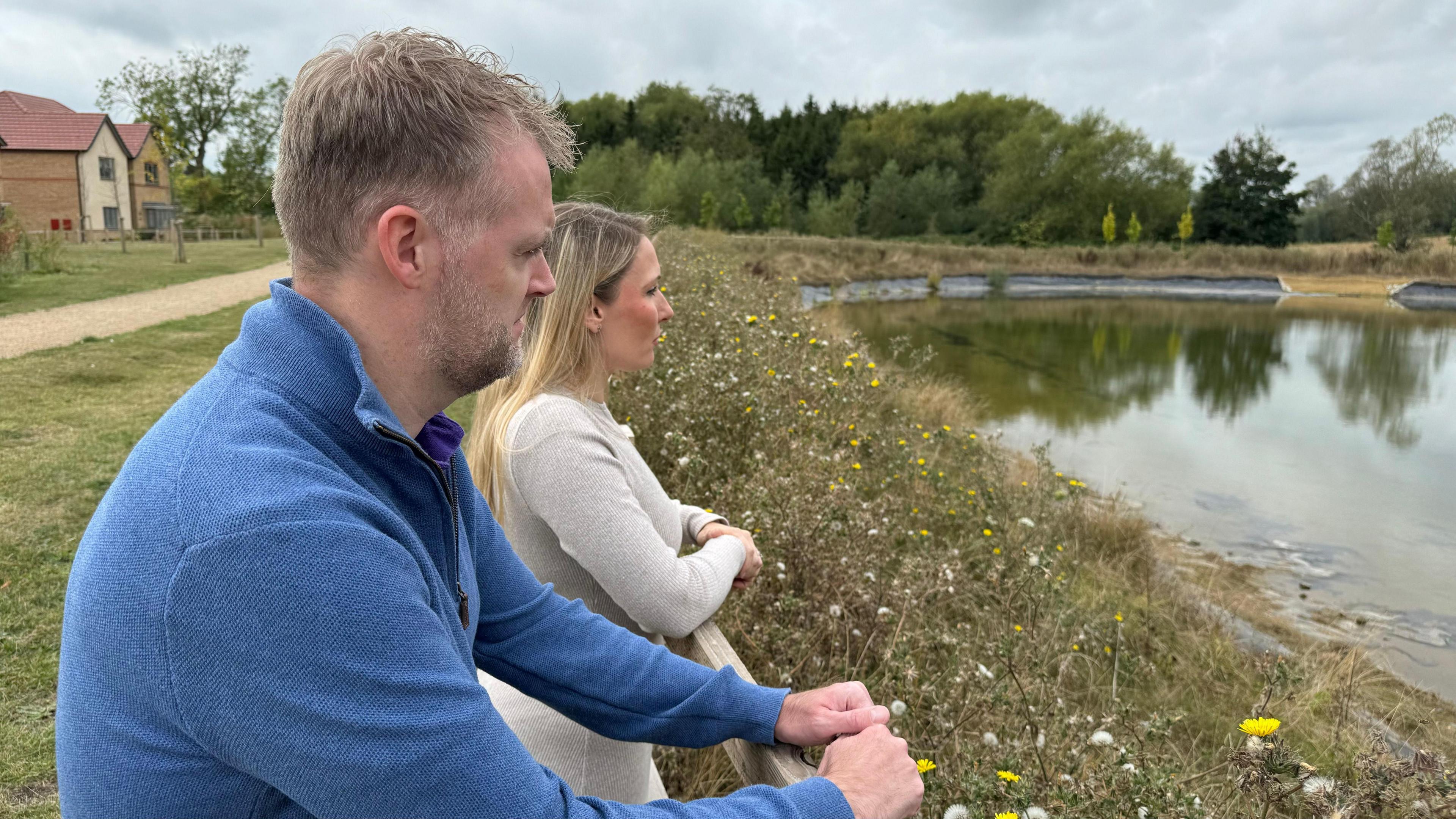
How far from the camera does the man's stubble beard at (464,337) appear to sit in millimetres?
1206

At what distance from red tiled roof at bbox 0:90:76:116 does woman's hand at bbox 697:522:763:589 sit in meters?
51.3

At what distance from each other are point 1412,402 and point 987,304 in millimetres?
19741

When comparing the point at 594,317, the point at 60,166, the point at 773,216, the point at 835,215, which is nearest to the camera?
the point at 594,317

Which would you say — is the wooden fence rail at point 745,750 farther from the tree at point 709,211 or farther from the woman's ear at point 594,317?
the tree at point 709,211

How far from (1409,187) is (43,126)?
65547 mm

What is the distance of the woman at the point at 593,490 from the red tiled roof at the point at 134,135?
53.8 m

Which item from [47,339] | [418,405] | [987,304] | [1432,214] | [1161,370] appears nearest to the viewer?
[418,405]

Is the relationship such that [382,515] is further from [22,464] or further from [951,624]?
[22,464]

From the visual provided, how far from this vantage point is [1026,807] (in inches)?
70.6

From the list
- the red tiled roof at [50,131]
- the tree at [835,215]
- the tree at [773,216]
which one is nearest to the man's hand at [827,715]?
the tree at [773,216]

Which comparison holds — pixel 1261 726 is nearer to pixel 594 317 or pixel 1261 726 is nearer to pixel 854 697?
pixel 854 697

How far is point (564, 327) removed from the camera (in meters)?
2.23

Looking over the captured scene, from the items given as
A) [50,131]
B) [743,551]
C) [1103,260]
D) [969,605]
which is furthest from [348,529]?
[50,131]

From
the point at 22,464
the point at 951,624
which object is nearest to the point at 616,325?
the point at 951,624
